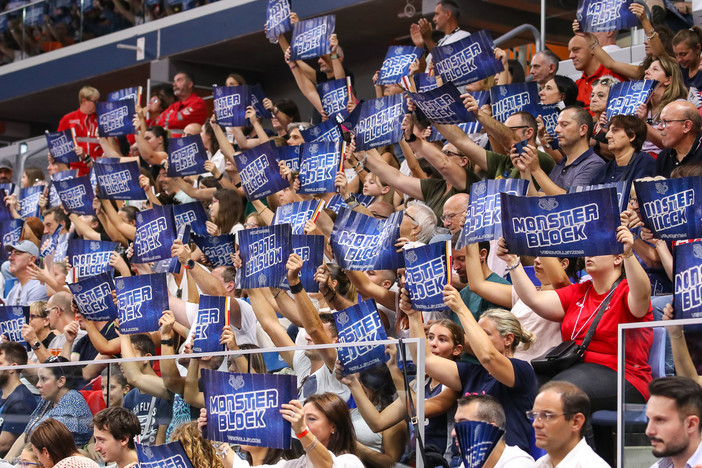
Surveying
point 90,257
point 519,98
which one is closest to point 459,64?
point 519,98

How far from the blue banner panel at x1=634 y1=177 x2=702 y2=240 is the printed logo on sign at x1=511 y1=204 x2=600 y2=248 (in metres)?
0.27

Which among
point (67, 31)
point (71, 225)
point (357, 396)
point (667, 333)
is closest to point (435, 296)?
point (357, 396)

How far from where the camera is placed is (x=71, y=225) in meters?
9.82

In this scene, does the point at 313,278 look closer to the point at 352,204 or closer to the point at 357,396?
the point at 352,204

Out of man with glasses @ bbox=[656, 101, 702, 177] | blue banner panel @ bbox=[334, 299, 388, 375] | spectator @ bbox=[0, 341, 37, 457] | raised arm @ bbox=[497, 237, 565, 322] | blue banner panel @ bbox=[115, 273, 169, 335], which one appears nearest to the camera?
blue banner panel @ bbox=[334, 299, 388, 375]

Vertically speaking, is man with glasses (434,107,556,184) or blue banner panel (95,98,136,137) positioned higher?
blue banner panel (95,98,136,137)

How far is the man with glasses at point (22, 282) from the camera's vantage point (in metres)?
9.09

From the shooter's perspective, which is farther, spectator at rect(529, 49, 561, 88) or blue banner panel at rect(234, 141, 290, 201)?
spectator at rect(529, 49, 561, 88)

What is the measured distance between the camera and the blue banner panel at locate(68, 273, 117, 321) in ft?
22.5

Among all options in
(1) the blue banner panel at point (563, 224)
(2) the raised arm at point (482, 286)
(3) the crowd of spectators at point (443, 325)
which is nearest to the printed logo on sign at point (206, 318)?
(3) the crowd of spectators at point (443, 325)

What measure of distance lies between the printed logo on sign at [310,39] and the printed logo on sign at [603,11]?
230 cm

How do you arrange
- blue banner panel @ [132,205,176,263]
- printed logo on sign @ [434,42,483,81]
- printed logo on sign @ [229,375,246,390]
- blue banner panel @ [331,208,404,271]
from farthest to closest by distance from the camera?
blue banner panel @ [132,205,176,263] < printed logo on sign @ [434,42,483,81] < blue banner panel @ [331,208,404,271] < printed logo on sign @ [229,375,246,390]

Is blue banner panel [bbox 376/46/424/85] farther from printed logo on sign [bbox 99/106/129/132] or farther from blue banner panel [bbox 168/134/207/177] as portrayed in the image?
printed logo on sign [bbox 99/106/129/132]

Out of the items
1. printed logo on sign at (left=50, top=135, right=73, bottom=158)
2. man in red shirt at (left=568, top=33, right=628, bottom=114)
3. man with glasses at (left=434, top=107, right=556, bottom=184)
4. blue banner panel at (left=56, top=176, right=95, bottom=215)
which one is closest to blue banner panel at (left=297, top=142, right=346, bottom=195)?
man with glasses at (left=434, top=107, right=556, bottom=184)
